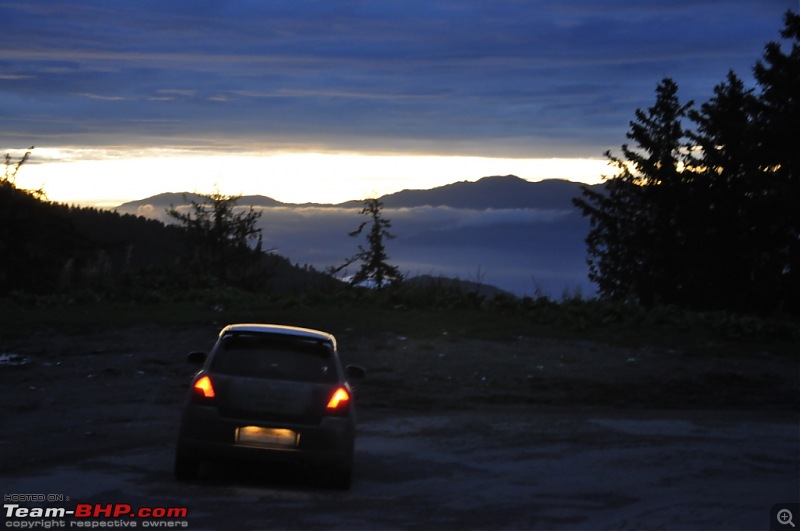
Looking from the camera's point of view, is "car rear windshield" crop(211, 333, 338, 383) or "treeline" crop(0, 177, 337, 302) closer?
"car rear windshield" crop(211, 333, 338, 383)

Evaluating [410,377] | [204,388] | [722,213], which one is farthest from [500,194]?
[204,388]

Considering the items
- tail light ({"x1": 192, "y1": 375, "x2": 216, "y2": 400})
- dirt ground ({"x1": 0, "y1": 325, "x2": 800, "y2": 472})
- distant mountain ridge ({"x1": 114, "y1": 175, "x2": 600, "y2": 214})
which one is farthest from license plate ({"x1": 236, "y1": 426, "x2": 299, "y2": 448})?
distant mountain ridge ({"x1": 114, "y1": 175, "x2": 600, "y2": 214})

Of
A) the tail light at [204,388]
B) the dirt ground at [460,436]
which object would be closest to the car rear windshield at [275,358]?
the tail light at [204,388]

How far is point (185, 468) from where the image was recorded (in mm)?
9828

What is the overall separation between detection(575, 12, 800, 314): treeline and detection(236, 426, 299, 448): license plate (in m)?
29.8

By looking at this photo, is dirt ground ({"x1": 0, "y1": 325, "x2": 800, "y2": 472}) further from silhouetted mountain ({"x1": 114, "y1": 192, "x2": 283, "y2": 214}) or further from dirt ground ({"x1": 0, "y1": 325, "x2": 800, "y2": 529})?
silhouetted mountain ({"x1": 114, "y1": 192, "x2": 283, "y2": 214})

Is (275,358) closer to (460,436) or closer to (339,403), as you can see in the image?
(339,403)

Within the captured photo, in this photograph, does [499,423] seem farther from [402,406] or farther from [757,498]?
[757,498]

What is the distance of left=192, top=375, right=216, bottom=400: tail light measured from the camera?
9.79 meters

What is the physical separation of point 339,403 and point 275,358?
0.75 meters

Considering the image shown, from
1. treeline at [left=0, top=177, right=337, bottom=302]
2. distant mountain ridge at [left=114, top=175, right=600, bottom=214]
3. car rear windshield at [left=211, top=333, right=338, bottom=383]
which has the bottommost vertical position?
car rear windshield at [left=211, top=333, right=338, bottom=383]

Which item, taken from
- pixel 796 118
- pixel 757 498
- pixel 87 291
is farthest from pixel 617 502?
pixel 796 118

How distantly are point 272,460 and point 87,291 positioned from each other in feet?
58.1

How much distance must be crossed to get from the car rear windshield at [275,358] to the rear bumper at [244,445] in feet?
1.50
